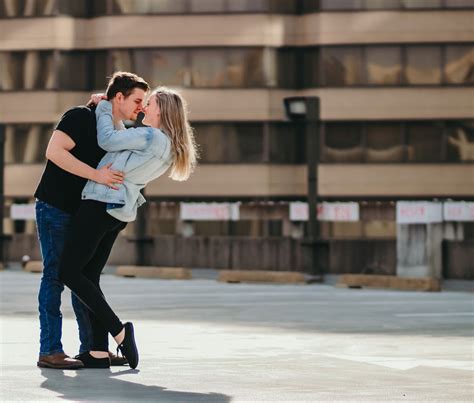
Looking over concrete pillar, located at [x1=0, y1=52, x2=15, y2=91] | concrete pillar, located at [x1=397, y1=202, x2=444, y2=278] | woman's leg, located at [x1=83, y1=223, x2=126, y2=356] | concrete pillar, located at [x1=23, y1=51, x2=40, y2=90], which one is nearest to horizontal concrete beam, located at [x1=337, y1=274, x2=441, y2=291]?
concrete pillar, located at [x1=397, y1=202, x2=444, y2=278]

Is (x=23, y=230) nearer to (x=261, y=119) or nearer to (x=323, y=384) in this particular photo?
(x=261, y=119)

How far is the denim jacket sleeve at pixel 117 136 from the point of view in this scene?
9.54 m

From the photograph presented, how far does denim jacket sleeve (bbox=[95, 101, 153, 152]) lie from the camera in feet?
31.3

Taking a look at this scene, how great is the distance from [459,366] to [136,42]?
45.7 m

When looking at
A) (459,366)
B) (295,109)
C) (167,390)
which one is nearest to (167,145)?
(167,390)

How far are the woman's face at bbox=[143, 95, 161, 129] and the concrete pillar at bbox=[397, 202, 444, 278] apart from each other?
15.4 metres

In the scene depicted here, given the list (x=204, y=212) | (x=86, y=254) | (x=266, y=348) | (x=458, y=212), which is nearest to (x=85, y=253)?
(x=86, y=254)

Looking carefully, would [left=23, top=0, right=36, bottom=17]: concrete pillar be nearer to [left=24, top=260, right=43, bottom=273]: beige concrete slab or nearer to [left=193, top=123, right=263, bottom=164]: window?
[left=193, top=123, right=263, bottom=164]: window

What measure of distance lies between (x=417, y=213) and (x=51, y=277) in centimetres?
1577

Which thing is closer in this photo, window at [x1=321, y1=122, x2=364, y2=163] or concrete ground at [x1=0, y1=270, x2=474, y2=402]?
concrete ground at [x1=0, y1=270, x2=474, y2=402]

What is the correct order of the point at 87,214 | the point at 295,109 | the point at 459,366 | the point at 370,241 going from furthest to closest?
1. the point at 370,241
2. the point at 295,109
3. the point at 459,366
4. the point at 87,214

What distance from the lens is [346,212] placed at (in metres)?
32.7

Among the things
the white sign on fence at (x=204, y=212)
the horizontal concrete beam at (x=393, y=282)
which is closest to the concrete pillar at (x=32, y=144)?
the white sign on fence at (x=204, y=212)

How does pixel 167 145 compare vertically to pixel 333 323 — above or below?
above
